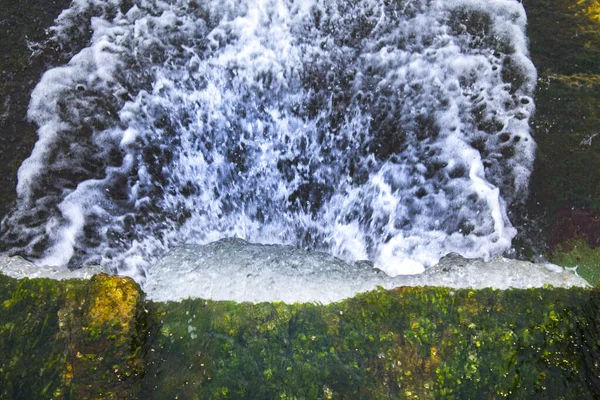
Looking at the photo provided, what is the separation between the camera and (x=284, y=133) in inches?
164

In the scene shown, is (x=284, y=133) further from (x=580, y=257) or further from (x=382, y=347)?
(x=580, y=257)

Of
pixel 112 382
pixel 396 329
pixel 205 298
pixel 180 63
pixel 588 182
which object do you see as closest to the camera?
pixel 112 382

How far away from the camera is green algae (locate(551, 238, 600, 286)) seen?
338 cm

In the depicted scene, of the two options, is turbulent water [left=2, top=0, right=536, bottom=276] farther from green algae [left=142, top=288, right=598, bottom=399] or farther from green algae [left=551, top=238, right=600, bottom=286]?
green algae [left=142, top=288, right=598, bottom=399]

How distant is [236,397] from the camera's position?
2.67 meters

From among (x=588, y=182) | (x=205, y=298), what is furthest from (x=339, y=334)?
(x=588, y=182)

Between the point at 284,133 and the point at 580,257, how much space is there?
267 cm

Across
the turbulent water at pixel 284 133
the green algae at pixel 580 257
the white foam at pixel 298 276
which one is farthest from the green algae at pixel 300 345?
the turbulent water at pixel 284 133

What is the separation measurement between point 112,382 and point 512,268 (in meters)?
2.90

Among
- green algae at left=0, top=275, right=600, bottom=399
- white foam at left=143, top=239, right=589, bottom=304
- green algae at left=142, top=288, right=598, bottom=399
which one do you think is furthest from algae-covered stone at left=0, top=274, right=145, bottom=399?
white foam at left=143, top=239, right=589, bottom=304

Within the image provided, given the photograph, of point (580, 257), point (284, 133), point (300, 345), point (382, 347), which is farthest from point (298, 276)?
point (580, 257)

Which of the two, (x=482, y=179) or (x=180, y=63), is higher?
(x=180, y=63)

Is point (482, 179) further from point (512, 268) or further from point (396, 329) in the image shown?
point (396, 329)

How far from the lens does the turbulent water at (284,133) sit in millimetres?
3801
